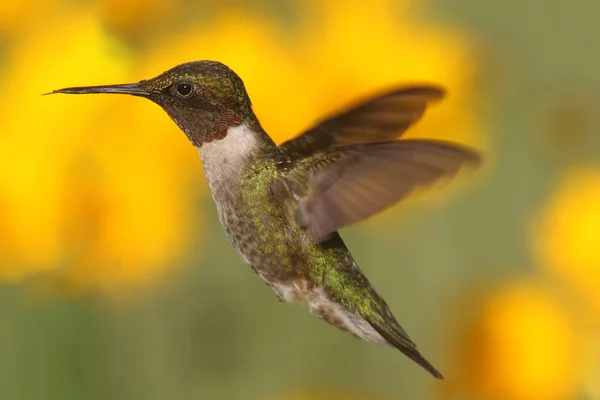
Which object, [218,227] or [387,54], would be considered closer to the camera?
[387,54]

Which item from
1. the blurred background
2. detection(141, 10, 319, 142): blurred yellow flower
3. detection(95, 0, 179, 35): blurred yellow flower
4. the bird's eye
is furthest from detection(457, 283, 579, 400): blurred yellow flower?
the bird's eye

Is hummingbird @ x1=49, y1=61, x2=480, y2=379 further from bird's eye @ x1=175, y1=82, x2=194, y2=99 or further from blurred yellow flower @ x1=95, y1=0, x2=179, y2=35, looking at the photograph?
blurred yellow flower @ x1=95, y1=0, x2=179, y2=35

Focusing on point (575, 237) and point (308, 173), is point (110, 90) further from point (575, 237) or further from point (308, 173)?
point (575, 237)

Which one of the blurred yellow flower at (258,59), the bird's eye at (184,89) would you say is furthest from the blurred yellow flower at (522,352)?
the bird's eye at (184,89)

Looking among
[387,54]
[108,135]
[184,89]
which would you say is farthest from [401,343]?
[387,54]

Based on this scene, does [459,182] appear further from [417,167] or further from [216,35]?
[417,167]

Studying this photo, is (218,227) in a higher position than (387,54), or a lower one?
lower
